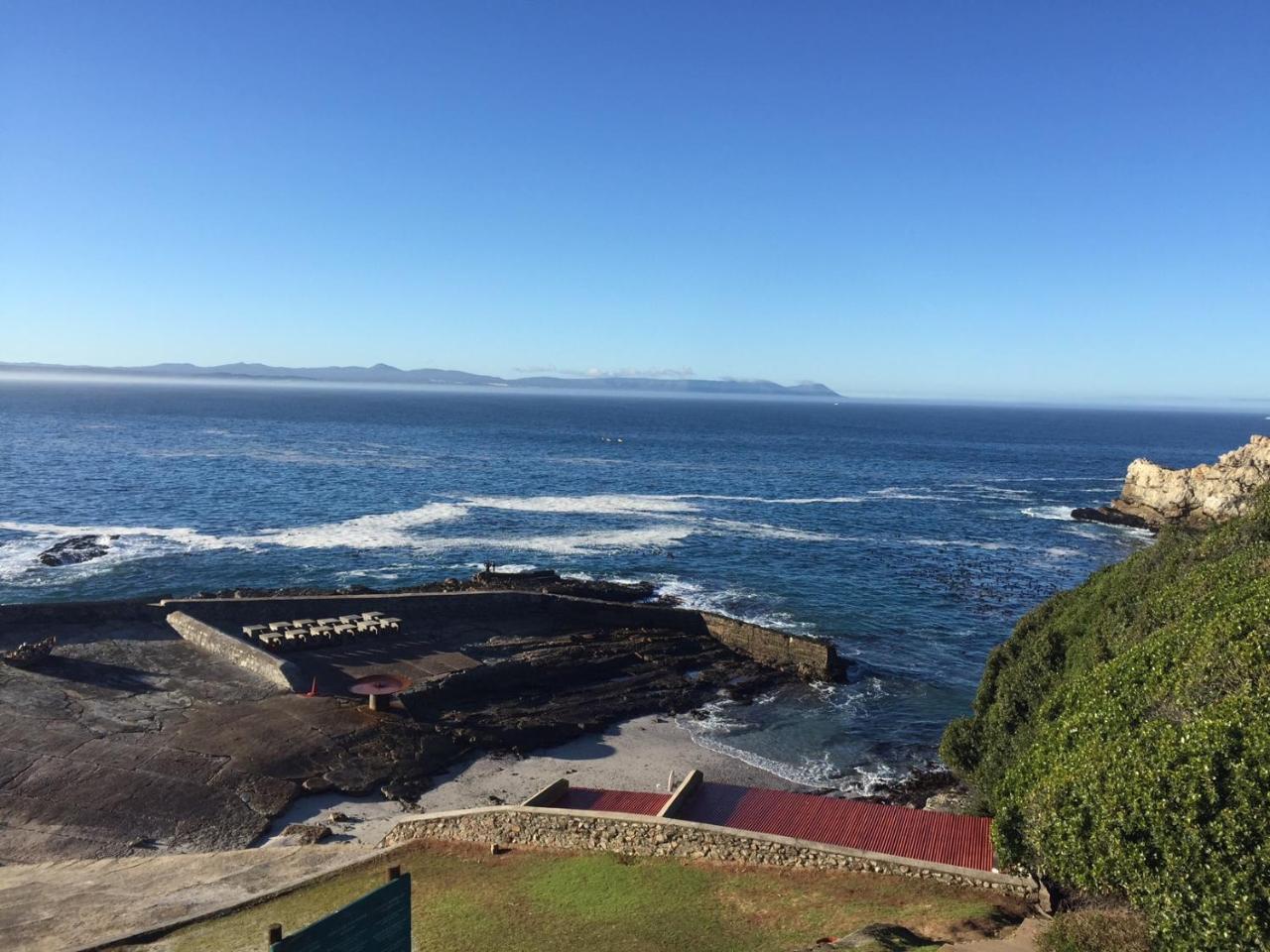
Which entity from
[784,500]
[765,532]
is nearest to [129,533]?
[765,532]

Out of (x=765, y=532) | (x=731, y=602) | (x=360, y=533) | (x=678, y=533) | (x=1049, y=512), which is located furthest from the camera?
(x=1049, y=512)

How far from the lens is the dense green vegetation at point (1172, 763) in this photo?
9.44m

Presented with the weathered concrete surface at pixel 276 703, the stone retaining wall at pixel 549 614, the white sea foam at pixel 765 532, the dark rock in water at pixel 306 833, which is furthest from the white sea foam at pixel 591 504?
the dark rock in water at pixel 306 833

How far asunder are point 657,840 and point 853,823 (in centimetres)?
444

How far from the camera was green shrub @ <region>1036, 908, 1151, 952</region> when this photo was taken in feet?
36.0

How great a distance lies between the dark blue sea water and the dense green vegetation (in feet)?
41.0

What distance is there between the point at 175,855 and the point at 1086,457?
14858cm

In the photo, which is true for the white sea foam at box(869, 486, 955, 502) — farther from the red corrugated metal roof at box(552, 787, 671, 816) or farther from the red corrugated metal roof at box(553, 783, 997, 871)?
the red corrugated metal roof at box(552, 787, 671, 816)

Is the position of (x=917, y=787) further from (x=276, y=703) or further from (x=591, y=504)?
(x=591, y=504)

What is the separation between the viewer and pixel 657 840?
17250mm

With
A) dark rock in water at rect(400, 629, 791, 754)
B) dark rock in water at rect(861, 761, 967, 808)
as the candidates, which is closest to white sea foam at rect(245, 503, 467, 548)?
dark rock in water at rect(400, 629, 791, 754)

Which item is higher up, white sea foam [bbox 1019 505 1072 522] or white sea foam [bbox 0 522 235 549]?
white sea foam [bbox 1019 505 1072 522]

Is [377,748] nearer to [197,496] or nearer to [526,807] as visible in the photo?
[526,807]

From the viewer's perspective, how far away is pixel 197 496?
70.8 m
